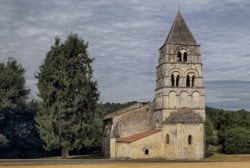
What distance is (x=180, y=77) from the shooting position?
63.8 m

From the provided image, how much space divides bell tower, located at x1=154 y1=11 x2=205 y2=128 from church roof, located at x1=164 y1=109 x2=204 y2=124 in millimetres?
971

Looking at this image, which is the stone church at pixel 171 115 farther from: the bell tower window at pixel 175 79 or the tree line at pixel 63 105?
the tree line at pixel 63 105

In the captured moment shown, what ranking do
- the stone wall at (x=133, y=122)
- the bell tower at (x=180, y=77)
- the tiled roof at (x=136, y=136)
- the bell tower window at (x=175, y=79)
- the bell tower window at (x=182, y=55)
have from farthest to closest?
the stone wall at (x=133, y=122), the bell tower window at (x=182, y=55), the bell tower window at (x=175, y=79), the bell tower at (x=180, y=77), the tiled roof at (x=136, y=136)

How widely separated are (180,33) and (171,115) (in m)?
11.2

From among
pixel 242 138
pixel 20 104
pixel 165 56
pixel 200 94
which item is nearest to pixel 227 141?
pixel 242 138

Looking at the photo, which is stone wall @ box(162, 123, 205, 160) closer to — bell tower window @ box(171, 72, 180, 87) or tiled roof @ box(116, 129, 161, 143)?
tiled roof @ box(116, 129, 161, 143)

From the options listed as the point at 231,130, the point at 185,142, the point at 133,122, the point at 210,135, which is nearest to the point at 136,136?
the point at 133,122

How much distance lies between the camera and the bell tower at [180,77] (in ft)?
207

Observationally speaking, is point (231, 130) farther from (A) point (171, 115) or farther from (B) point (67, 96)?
(B) point (67, 96)

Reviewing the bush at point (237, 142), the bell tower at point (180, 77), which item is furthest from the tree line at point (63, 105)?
the bush at point (237, 142)

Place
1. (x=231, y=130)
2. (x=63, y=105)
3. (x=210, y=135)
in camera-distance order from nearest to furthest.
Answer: (x=63, y=105), (x=231, y=130), (x=210, y=135)

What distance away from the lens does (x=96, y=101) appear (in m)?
61.0

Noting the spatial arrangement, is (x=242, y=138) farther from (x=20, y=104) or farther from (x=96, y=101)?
(x=20, y=104)

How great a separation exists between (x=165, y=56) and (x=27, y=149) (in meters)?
24.3
